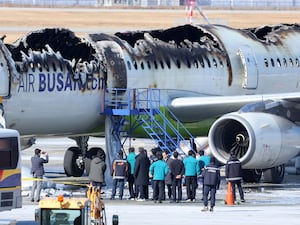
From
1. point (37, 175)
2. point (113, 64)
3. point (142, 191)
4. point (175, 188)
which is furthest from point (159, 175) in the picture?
point (113, 64)

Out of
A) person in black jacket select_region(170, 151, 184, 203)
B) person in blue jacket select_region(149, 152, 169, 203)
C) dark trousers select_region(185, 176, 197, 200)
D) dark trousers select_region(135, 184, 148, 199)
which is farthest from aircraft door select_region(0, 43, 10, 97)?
dark trousers select_region(185, 176, 197, 200)

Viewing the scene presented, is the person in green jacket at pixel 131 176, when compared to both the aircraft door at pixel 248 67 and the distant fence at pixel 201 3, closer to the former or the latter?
the aircraft door at pixel 248 67

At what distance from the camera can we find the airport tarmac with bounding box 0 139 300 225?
23.7 metres

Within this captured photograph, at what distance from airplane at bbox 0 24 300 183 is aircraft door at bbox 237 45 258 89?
0.03 m

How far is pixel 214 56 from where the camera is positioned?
116ft

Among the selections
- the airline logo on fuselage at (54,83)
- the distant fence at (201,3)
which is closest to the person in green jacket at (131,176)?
the airline logo on fuselage at (54,83)

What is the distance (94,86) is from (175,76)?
3152 mm

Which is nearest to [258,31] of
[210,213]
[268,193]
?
[268,193]

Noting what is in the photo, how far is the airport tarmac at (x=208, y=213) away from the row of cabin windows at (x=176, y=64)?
12.9 feet

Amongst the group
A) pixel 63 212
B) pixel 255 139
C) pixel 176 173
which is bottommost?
pixel 176 173

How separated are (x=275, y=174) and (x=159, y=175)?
21.6ft

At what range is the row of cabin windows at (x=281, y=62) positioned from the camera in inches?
1437

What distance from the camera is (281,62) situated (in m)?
37.1

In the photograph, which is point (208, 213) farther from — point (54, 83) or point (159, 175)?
point (54, 83)
